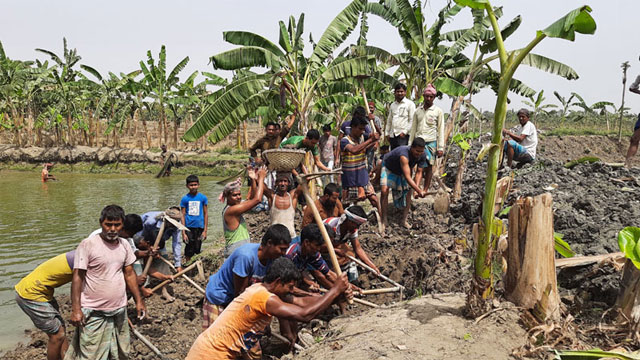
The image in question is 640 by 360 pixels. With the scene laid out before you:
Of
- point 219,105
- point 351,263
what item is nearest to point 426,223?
point 351,263

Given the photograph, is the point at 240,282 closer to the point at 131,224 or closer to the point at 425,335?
the point at 425,335

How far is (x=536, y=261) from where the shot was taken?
3.13 m

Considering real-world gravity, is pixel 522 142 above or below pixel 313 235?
above

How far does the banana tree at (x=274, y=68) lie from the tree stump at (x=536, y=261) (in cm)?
599

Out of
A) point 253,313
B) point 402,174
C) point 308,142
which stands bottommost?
point 253,313

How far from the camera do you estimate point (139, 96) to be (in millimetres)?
24406

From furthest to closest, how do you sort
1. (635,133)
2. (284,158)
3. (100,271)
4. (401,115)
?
1. (401,115)
2. (635,133)
3. (284,158)
4. (100,271)

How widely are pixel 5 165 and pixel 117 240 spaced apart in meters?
28.2

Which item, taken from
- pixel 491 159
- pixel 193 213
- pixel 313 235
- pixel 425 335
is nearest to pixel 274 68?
pixel 193 213

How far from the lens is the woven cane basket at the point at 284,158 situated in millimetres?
4125

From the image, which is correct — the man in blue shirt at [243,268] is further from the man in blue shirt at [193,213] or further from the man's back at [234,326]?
the man in blue shirt at [193,213]

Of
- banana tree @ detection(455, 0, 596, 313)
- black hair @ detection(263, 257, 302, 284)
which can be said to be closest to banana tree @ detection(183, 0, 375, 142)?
black hair @ detection(263, 257, 302, 284)

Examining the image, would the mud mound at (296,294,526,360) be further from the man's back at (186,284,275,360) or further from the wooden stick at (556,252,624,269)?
the wooden stick at (556,252,624,269)

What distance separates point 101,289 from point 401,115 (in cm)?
567
